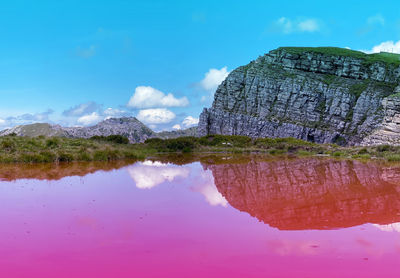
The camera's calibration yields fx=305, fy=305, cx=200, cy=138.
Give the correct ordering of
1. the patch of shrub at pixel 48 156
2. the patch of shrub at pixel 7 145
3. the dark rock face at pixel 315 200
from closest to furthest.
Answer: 1. the dark rock face at pixel 315 200
2. the patch of shrub at pixel 48 156
3. the patch of shrub at pixel 7 145

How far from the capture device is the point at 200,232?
571cm

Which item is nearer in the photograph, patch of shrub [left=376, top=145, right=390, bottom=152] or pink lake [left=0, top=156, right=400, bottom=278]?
pink lake [left=0, top=156, right=400, bottom=278]

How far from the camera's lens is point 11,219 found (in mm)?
6766

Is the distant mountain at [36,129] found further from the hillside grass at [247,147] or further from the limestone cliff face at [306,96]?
the hillside grass at [247,147]

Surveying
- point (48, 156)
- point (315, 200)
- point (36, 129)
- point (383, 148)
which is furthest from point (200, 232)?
point (36, 129)

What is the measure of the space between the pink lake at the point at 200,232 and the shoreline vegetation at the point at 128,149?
11.4 m

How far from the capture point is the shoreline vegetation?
2161 centimetres

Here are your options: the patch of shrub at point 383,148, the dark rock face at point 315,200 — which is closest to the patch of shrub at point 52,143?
the dark rock face at point 315,200

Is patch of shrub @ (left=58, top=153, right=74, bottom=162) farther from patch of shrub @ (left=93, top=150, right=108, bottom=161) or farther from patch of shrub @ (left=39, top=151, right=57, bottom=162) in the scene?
patch of shrub @ (left=93, top=150, right=108, bottom=161)

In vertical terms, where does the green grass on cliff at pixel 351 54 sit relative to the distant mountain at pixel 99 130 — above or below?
above

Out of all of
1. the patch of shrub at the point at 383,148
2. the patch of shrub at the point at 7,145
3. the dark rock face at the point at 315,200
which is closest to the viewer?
the dark rock face at the point at 315,200

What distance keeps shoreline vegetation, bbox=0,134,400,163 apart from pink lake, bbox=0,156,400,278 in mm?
11433

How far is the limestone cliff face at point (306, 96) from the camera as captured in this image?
223 ft

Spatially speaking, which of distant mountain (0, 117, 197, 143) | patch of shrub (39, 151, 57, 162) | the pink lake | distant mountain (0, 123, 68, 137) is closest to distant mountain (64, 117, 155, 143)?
distant mountain (0, 117, 197, 143)
